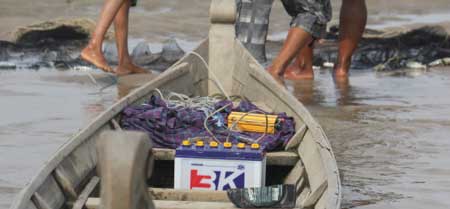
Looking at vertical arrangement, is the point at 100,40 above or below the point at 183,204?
below

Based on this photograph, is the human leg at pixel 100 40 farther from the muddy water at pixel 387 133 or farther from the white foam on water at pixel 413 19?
the white foam on water at pixel 413 19

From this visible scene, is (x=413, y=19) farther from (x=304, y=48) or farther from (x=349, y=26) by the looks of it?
(x=304, y=48)

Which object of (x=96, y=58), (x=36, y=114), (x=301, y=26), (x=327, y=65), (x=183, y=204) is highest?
(x=301, y=26)

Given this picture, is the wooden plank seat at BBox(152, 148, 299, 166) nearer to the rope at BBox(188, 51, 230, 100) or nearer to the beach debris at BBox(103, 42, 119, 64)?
the rope at BBox(188, 51, 230, 100)

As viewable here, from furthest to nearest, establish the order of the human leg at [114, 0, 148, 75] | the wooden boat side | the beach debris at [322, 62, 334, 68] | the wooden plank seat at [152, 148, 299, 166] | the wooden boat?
the beach debris at [322, 62, 334, 68] < the human leg at [114, 0, 148, 75] < the wooden plank seat at [152, 148, 299, 166] < the wooden boat < the wooden boat side

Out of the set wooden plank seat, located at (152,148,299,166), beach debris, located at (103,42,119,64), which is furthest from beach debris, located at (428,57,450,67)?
wooden plank seat, located at (152,148,299,166)

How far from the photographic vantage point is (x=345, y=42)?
904cm

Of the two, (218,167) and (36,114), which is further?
(36,114)

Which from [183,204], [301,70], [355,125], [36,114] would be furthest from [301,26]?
[183,204]

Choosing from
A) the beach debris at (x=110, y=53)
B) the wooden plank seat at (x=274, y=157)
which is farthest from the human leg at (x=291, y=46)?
the wooden plank seat at (x=274, y=157)

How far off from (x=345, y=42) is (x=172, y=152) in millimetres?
4504

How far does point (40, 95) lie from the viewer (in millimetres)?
8211

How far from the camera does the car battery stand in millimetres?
4469

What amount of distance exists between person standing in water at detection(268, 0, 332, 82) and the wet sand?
35 cm
